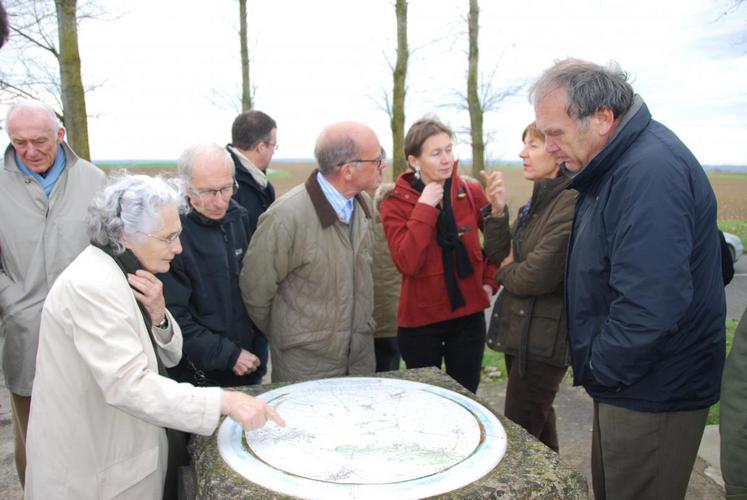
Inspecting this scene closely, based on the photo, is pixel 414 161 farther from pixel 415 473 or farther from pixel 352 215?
pixel 415 473

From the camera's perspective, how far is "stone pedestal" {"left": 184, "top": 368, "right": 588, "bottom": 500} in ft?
5.63

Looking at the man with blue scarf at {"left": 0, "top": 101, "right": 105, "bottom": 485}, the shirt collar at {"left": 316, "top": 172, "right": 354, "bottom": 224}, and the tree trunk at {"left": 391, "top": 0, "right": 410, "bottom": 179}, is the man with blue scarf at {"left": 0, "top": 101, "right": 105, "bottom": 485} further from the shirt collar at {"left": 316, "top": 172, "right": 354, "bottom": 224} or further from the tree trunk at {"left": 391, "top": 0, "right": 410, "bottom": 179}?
the tree trunk at {"left": 391, "top": 0, "right": 410, "bottom": 179}

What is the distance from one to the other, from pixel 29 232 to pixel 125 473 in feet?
5.62

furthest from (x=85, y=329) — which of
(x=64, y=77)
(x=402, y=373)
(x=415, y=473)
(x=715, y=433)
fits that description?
(x=64, y=77)

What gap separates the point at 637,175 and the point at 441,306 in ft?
5.14

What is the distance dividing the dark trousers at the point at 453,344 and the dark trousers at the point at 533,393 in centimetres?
36

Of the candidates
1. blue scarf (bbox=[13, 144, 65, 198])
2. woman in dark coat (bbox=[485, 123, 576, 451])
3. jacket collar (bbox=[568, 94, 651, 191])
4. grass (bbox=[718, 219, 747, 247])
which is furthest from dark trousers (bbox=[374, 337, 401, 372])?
grass (bbox=[718, 219, 747, 247])

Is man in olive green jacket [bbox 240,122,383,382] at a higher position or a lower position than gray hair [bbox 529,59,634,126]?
lower

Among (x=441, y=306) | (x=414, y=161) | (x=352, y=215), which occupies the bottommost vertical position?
(x=441, y=306)

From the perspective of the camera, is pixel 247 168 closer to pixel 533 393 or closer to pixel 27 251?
pixel 27 251

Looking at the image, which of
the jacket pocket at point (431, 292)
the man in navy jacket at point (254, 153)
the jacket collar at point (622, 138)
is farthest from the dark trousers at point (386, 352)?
the jacket collar at point (622, 138)

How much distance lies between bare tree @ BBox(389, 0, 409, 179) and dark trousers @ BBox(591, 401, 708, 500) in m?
8.79

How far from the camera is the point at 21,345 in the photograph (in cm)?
304

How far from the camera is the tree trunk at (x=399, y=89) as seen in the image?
10.6m
